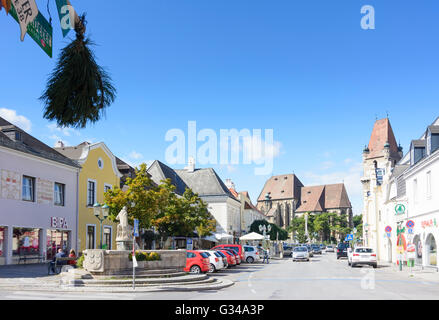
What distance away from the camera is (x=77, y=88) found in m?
3.99

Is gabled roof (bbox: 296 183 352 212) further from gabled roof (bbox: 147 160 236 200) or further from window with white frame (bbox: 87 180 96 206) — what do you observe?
window with white frame (bbox: 87 180 96 206)

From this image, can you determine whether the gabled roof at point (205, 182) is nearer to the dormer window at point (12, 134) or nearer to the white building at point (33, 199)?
the white building at point (33, 199)

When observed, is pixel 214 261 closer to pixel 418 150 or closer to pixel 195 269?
pixel 195 269

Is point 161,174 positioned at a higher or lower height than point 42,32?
higher

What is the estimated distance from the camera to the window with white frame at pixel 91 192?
35.8 metres

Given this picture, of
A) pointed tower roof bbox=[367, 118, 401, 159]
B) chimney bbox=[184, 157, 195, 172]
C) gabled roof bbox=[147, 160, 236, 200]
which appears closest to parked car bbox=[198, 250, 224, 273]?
gabled roof bbox=[147, 160, 236, 200]

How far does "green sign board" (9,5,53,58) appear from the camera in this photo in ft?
12.4

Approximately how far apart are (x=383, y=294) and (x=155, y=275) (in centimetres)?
932

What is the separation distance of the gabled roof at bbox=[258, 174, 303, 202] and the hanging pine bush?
143417 mm

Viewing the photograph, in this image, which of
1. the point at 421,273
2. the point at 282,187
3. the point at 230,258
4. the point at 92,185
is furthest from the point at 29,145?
the point at 282,187

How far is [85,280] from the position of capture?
17.8m

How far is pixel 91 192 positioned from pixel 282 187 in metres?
117

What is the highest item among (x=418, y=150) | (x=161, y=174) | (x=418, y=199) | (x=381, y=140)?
(x=381, y=140)
